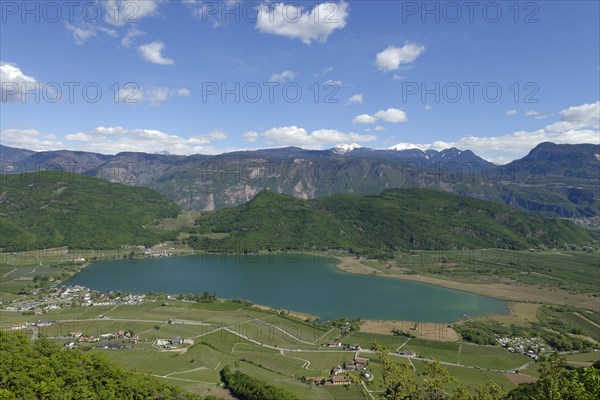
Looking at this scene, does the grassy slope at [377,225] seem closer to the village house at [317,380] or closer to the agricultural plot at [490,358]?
the agricultural plot at [490,358]

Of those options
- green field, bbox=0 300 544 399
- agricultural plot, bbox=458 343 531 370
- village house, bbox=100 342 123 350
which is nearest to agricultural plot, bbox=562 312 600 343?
agricultural plot, bbox=458 343 531 370

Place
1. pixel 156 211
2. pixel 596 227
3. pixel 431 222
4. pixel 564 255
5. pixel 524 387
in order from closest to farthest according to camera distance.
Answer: pixel 524 387 → pixel 564 255 → pixel 431 222 → pixel 156 211 → pixel 596 227

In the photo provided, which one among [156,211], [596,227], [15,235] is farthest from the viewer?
[596,227]

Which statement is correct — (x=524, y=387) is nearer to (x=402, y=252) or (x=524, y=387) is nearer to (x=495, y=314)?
(x=495, y=314)

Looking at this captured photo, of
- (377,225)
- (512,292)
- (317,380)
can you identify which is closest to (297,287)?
(512,292)

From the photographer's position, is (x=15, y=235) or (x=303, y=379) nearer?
(x=303, y=379)

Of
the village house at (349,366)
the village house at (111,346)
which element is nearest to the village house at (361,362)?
the village house at (349,366)

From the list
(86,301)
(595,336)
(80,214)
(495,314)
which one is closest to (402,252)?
(495,314)
